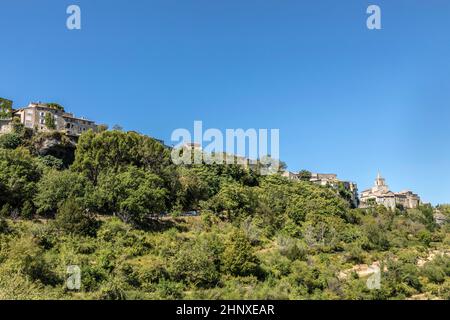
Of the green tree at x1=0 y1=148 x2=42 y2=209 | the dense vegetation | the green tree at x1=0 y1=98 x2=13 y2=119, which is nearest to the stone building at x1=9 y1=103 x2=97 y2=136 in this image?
the green tree at x1=0 y1=98 x2=13 y2=119

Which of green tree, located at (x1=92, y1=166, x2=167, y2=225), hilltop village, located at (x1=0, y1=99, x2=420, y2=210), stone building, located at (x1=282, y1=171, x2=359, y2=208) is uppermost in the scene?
hilltop village, located at (x1=0, y1=99, x2=420, y2=210)

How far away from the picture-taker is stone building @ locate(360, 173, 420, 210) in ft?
306

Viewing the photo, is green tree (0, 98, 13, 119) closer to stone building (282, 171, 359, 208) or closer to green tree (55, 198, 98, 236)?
green tree (55, 198, 98, 236)

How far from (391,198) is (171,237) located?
74362mm

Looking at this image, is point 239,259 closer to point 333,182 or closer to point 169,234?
point 169,234

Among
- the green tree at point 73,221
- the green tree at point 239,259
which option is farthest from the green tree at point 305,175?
the green tree at point 73,221

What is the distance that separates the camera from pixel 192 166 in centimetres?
5244

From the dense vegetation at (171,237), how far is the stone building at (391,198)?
41876 mm

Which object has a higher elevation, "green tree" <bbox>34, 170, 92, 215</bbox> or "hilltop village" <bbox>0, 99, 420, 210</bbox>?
"hilltop village" <bbox>0, 99, 420, 210</bbox>

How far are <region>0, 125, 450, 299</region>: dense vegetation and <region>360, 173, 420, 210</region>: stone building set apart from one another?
41876mm

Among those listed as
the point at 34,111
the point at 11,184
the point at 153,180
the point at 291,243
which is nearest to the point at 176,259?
the point at 291,243
